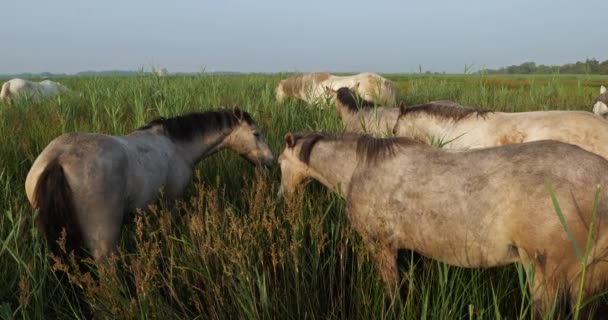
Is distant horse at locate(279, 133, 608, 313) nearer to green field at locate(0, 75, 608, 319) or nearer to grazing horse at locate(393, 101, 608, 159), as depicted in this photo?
green field at locate(0, 75, 608, 319)

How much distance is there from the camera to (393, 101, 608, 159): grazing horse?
4152mm

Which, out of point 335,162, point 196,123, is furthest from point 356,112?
point 335,162

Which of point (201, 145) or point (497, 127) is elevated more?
point (497, 127)

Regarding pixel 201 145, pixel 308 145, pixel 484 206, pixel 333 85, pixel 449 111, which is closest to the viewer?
pixel 484 206

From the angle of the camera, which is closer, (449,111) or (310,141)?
(310,141)

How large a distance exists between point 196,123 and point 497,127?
3.36 m

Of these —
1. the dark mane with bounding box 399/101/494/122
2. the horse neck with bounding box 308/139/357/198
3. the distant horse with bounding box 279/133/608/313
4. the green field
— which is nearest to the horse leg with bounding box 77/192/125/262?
the green field

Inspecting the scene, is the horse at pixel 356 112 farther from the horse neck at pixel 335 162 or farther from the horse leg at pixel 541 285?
the horse leg at pixel 541 285

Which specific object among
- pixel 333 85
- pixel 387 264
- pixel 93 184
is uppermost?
pixel 333 85

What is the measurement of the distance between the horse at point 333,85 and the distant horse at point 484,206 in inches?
308

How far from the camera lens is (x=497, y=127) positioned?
4.68 m

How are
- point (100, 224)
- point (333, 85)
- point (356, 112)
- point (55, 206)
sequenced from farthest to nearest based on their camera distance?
1. point (333, 85)
2. point (356, 112)
3. point (100, 224)
4. point (55, 206)

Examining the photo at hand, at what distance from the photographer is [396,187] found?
8.25 feet

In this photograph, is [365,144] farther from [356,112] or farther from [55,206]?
[356,112]
